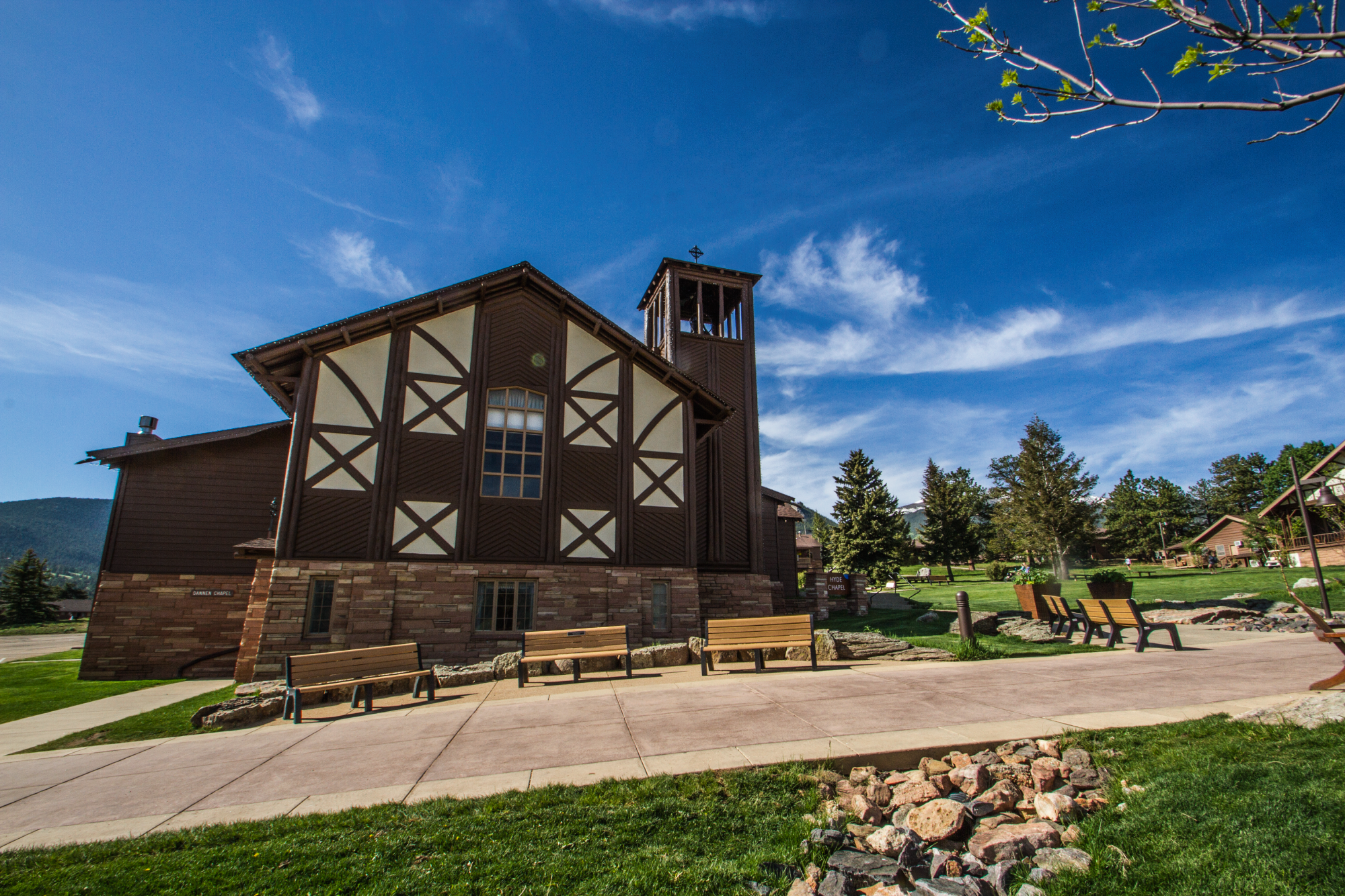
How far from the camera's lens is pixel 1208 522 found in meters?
88.1

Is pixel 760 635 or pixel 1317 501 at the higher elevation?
pixel 1317 501

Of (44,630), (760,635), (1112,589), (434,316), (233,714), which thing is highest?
(434,316)

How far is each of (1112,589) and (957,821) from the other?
16.7 meters

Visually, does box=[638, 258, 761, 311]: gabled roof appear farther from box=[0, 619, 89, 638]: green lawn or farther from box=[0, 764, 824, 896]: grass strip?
box=[0, 619, 89, 638]: green lawn

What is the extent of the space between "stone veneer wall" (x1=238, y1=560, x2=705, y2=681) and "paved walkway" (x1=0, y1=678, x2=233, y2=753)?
1524 millimetres

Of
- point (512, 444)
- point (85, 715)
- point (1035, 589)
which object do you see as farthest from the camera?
point (512, 444)

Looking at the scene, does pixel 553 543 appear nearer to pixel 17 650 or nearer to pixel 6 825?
pixel 6 825

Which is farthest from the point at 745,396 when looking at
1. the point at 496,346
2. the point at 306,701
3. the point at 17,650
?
the point at 17,650

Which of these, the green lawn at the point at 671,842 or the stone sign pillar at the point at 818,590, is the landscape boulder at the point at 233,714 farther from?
the stone sign pillar at the point at 818,590

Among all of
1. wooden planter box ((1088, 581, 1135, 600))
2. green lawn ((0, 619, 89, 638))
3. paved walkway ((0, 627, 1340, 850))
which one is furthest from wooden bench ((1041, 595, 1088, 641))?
green lawn ((0, 619, 89, 638))

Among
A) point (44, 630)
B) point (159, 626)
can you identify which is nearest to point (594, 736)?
point (159, 626)

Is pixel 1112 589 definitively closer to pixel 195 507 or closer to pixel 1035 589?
pixel 1035 589

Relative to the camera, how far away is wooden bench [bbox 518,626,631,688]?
37.9 feet

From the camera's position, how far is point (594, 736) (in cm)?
712
